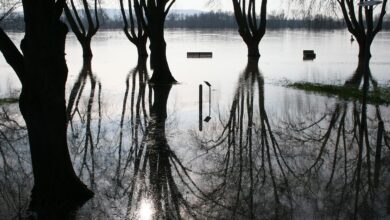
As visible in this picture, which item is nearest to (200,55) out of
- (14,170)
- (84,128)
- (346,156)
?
(84,128)

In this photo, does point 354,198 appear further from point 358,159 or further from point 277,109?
point 277,109

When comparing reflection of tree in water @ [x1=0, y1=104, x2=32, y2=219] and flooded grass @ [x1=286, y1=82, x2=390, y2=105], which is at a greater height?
flooded grass @ [x1=286, y1=82, x2=390, y2=105]

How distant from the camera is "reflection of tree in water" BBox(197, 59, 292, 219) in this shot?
6395 millimetres

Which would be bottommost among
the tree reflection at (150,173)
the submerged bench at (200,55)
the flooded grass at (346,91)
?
the tree reflection at (150,173)

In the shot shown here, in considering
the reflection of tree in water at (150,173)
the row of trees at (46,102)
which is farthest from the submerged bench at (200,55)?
the row of trees at (46,102)

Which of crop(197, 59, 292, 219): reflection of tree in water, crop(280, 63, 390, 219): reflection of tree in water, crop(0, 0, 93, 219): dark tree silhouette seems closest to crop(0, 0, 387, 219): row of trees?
crop(0, 0, 93, 219): dark tree silhouette

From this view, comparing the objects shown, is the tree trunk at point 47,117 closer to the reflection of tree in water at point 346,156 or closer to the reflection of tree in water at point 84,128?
the reflection of tree in water at point 84,128

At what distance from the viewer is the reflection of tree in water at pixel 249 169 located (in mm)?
6395

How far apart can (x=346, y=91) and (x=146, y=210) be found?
13095 millimetres

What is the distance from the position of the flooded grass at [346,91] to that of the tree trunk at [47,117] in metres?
11.4

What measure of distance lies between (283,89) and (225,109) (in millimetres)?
5510

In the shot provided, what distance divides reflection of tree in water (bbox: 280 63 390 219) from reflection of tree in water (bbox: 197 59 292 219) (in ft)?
1.76

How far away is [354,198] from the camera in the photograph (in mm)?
6680

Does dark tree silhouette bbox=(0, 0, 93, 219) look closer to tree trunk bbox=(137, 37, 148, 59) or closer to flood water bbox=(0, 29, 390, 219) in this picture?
flood water bbox=(0, 29, 390, 219)
